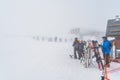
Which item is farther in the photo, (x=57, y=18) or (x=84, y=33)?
(x=57, y=18)

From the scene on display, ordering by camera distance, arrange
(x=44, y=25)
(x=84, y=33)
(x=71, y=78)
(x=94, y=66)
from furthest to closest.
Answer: (x=44, y=25)
(x=84, y=33)
(x=94, y=66)
(x=71, y=78)

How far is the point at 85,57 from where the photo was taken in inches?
309

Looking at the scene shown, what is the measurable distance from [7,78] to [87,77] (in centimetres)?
183

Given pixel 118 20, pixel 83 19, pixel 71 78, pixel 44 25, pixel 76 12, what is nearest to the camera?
pixel 71 78

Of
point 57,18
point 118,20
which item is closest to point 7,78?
point 118,20

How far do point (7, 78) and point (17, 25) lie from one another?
25717 mm

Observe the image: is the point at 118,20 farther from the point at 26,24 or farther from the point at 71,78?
the point at 26,24

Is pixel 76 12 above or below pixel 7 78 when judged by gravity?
above

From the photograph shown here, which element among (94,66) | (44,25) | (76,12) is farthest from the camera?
(76,12)

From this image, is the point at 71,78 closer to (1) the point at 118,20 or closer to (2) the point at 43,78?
(2) the point at 43,78

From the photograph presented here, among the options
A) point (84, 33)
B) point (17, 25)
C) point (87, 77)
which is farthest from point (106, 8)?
point (87, 77)

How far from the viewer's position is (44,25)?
32594 mm

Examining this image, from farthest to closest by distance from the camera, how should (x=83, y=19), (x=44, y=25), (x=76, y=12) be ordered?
(x=76, y=12) < (x=83, y=19) < (x=44, y=25)

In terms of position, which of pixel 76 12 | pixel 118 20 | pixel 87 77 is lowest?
pixel 87 77
